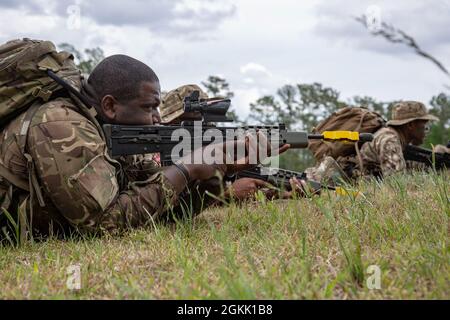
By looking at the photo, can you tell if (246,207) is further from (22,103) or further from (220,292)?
(220,292)

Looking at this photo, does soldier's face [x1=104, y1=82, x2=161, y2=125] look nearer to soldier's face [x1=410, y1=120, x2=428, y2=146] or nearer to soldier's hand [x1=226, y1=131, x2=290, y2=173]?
soldier's hand [x1=226, y1=131, x2=290, y2=173]

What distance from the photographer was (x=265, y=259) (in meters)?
2.55

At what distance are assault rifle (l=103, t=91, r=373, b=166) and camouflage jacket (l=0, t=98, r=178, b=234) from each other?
5.1 inches

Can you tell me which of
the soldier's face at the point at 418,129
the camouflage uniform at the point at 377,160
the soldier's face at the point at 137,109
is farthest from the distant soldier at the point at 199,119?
the soldier's face at the point at 418,129

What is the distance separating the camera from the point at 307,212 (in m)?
3.61

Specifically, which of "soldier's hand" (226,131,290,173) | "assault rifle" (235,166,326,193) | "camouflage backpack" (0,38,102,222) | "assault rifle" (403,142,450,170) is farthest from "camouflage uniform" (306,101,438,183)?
"camouflage backpack" (0,38,102,222)

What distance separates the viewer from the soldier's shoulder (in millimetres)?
3279

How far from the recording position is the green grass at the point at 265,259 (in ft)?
6.84

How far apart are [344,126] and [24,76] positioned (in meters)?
5.62

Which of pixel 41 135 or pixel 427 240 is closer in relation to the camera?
pixel 427 240

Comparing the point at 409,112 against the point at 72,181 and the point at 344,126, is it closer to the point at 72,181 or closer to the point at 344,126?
the point at 344,126

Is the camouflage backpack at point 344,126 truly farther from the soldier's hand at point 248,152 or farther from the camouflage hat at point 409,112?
the soldier's hand at point 248,152
